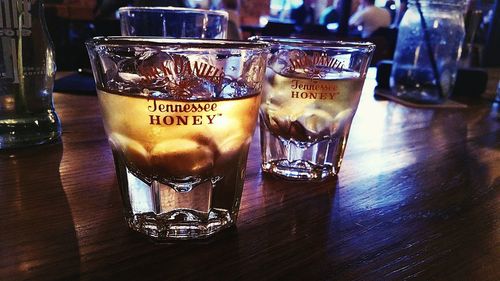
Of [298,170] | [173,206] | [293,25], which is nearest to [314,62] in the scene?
[298,170]

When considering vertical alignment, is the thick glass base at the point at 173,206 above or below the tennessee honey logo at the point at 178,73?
below

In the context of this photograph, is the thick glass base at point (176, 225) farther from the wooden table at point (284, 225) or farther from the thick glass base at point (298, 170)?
the thick glass base at point (298, 170)

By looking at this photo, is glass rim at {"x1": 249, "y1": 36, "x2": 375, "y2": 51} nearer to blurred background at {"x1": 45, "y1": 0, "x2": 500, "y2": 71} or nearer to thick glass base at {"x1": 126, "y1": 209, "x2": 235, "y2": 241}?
thick glass base at {"x1": 126, "y1": 209, "x2": 235, "y2": 241}

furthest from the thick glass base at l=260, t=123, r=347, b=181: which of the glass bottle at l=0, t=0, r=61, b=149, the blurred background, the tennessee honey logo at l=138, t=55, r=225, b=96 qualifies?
the blurred background

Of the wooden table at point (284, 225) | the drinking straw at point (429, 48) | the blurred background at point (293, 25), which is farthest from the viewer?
the blurred background at point (293, 25)

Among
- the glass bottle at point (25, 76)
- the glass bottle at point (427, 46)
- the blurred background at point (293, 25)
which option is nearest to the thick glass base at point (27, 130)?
the glass bottle at point (25, 76)

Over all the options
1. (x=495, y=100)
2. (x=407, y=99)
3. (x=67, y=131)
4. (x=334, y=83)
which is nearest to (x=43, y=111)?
(x=67, y=131)

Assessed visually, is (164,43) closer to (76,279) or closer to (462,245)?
(76,279)

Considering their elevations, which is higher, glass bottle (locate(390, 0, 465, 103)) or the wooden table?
glass bottle (locate(390, 0, 465, 103))
